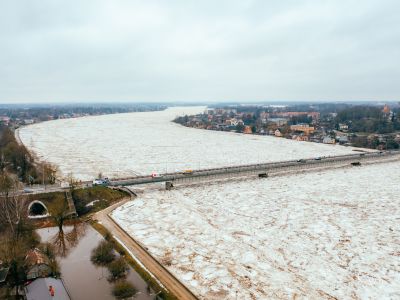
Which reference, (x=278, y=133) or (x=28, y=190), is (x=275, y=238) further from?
(x=278, y=133)

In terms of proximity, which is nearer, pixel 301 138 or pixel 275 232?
pixel 275 232

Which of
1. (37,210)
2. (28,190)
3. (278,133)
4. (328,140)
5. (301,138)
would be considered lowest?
(301,138)

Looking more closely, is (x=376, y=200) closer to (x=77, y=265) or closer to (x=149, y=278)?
(x=149, y=278)

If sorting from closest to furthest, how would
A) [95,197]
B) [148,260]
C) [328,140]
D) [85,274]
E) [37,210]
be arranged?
[85,274]
[148,260]
[37,210]
[95,197]
[328,140]

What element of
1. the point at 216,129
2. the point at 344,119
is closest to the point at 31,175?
the point at 216,129

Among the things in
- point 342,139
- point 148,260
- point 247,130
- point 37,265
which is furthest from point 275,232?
point 247,130

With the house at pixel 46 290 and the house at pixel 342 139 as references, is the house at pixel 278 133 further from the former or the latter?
the house at pixel 46 290

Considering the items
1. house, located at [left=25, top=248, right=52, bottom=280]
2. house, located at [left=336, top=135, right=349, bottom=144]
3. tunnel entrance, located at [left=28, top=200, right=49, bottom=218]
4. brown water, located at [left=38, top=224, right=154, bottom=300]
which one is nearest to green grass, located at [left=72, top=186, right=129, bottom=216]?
tunnel entrance, located at [left=28, top=200, right=49, bottom=218]

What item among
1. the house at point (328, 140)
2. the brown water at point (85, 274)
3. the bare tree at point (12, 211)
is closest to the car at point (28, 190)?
the bare tree at point (12, 211)
